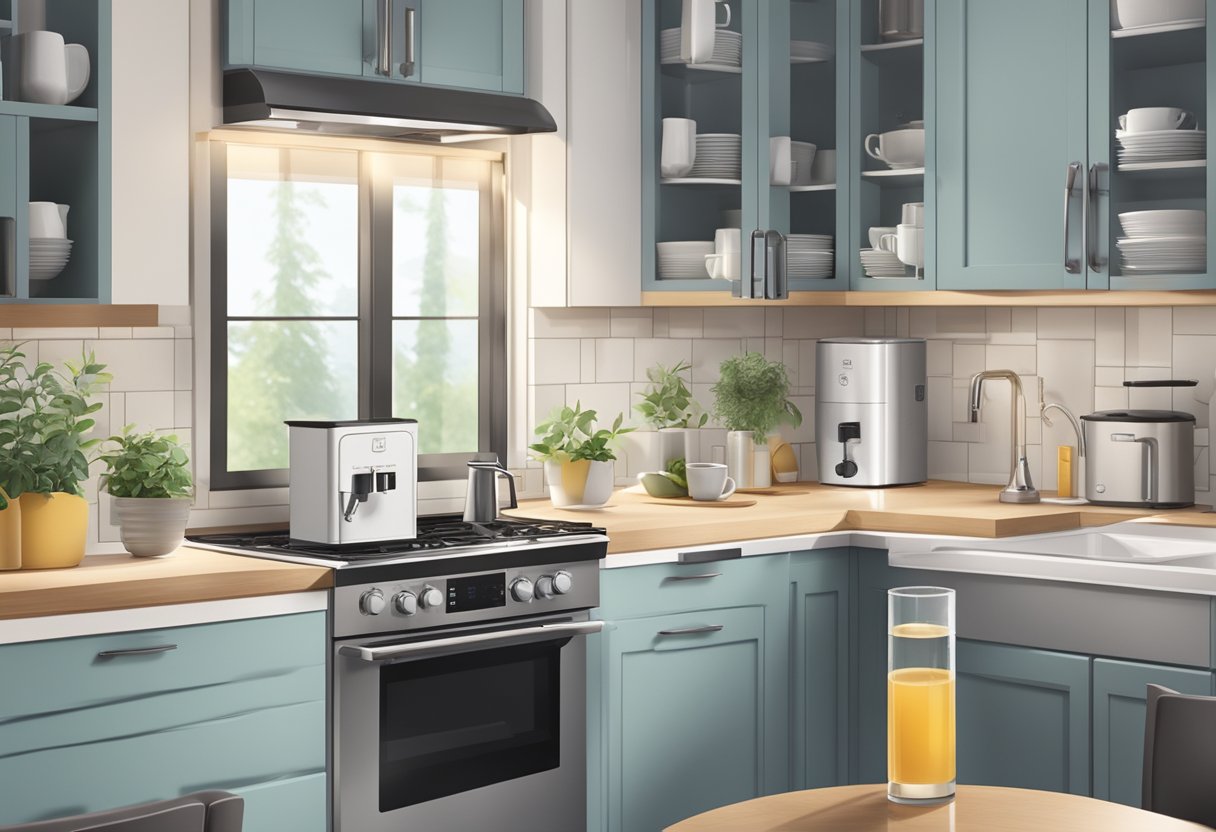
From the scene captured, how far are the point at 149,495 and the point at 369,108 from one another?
99 cm

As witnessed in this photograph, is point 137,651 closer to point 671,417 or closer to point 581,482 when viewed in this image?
point 581,482

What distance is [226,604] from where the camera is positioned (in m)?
2.82

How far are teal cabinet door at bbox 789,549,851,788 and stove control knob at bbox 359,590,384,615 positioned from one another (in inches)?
45.4

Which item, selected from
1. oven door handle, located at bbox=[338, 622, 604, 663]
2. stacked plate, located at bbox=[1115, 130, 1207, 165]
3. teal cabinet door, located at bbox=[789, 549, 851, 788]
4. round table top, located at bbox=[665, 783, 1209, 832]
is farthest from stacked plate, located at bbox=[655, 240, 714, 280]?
round table top, located at bbox=[665, 783, 1209, 832]

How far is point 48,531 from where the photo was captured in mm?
2883

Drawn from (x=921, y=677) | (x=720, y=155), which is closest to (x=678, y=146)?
(x=720, y=155)

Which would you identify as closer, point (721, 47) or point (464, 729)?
point (464, 729)

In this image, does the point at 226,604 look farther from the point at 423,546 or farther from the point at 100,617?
the point at 423,546

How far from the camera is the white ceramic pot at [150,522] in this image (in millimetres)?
3018

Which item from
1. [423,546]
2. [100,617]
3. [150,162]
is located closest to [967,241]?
[423,546]

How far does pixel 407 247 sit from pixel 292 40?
27.5 inches

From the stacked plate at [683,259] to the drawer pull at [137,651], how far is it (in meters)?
1.93

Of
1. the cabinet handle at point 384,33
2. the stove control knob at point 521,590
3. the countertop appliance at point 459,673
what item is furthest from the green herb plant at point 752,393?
the cabinet handle at point 384,33

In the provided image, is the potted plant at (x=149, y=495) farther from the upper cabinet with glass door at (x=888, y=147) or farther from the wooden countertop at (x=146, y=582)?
the upper cabinet with glass door at (x=888, y=147)
